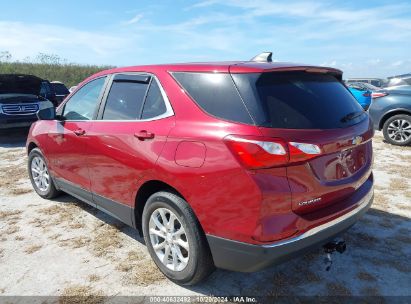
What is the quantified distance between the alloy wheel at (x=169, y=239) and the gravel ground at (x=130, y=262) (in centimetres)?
20

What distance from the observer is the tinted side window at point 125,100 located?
10.5ft

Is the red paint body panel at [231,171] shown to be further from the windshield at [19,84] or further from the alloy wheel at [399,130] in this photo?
the windshield at [19,84]

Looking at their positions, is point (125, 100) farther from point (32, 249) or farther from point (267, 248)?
point (267, 248)

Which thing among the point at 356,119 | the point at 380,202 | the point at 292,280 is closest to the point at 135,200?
the point at 292,280

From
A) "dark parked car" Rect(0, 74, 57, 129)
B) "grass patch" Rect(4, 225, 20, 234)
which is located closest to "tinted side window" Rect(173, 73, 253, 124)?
"grass patch" Rect(4, 225, 20, 234)

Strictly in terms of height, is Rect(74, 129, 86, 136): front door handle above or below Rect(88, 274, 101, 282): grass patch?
above

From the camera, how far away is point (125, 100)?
11.1 feet

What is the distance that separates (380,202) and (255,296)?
2.65 meters

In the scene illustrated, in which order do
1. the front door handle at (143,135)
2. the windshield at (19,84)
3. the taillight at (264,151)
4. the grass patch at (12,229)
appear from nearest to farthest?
the taillight at (264,151)
the front door handle at (143,135)
the grass patch at (12,229)
the windshield at (19,84)

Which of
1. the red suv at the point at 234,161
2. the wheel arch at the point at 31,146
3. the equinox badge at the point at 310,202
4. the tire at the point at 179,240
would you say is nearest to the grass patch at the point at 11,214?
the wheel arch at the point at 31,146

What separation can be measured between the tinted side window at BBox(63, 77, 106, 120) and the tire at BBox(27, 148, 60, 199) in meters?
0.97

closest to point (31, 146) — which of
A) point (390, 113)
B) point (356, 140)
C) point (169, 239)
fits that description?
point (169, 239)

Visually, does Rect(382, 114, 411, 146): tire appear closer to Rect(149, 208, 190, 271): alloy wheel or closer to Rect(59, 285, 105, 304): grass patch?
Rect(149, 208, 190, 271): alloy wheel

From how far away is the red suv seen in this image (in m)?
2.30
